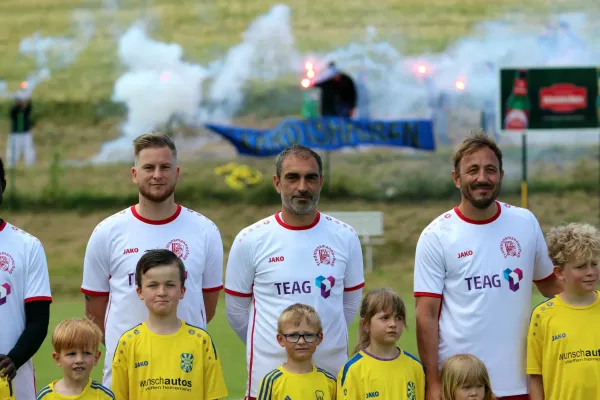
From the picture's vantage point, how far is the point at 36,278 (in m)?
4.14

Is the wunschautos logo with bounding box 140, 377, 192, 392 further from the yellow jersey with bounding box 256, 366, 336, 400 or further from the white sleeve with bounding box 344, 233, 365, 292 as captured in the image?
the white sleeve with bounding box 344, 233, 365, 292

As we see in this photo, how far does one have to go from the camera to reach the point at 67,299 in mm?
13086

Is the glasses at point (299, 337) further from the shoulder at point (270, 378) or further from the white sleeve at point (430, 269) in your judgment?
the white sleeve at point (430, 269)

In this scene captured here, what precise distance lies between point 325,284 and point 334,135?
Result: 49.4ft

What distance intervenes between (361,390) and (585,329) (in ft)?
3.52

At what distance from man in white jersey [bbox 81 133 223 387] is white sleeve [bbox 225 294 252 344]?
13 centimetres

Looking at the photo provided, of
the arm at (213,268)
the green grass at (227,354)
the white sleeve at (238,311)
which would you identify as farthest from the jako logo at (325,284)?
the green grass at (227,354)

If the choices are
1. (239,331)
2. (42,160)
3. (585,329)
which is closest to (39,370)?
(239,331)

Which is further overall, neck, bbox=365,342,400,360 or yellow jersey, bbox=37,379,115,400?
neck, bbox=365,342,400,360

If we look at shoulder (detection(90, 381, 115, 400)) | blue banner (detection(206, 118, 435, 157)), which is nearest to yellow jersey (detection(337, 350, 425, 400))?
shoulder (detection(90, 381, 115, 400))

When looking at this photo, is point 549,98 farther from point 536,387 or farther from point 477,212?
point 536,387

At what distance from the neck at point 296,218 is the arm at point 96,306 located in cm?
101

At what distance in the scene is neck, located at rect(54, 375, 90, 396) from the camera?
159 inches

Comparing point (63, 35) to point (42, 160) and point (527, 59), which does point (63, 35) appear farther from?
point (527, 59)
